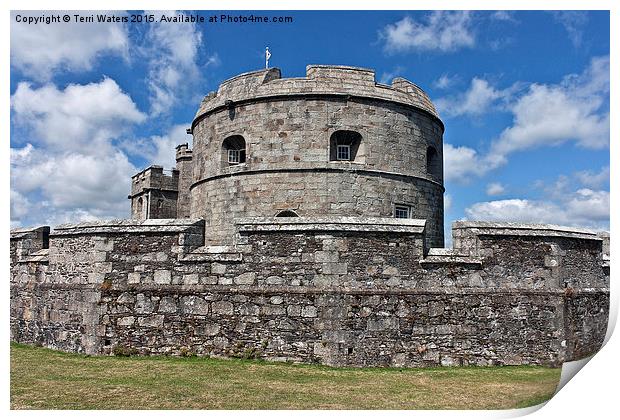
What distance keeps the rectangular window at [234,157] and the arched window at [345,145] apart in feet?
9.07

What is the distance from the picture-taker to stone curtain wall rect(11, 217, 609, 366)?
30.0 feet

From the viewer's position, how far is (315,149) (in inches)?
537

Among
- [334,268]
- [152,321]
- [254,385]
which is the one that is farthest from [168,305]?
[334,268]

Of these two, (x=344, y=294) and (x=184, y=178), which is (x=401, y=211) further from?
(x=184, y=178)

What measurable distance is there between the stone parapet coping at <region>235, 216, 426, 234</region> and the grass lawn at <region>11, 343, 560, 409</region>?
2333mm

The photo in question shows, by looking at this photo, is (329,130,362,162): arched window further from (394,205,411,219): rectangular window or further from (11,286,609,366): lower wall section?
(11,286,609,366): lower wall section

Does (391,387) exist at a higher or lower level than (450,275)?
lower

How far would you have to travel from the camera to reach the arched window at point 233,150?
1469 centimetres

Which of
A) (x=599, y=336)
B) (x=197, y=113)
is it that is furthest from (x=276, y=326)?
(x=197, y=113)

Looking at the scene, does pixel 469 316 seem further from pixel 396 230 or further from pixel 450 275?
pixel 396 230

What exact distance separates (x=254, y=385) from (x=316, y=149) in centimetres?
726

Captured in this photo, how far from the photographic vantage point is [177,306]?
9.59 meters

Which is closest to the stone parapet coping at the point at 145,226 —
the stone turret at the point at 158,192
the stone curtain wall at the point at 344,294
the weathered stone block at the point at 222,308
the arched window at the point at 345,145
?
the stone curtain wall at the point at 344,294
